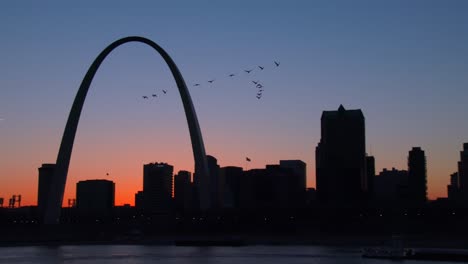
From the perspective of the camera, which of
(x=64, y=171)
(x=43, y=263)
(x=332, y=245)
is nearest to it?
(x=43, y=263)

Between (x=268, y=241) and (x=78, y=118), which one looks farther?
(x=268, y=241)

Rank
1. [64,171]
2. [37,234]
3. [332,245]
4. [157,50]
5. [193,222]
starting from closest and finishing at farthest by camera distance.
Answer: [157,50]
[64,171]
[332,245]
[37,234]
[193,222]

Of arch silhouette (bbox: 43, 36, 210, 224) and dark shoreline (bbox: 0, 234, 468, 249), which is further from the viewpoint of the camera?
dark shoreline (bbox: 0, 234, 468, 249)

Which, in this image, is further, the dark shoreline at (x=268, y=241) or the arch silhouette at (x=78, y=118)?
the dark shoreline at (x=268, y=241)

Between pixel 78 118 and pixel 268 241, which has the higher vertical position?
pixel 78 118

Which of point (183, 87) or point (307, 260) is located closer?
point (307, 260)

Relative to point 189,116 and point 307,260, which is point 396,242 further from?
point 189,116

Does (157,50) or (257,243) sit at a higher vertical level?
(157,50)

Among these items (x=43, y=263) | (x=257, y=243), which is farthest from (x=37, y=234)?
(x=43, y=263)

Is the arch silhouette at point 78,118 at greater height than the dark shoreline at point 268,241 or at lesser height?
greater

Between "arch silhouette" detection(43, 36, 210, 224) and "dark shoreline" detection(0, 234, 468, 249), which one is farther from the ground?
"arch silhouette" detection(43, 36, 210, 224)

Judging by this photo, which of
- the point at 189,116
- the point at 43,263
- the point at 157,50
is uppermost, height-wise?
the point at 157,50
